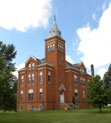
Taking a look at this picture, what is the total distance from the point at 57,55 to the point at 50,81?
22.5 feet

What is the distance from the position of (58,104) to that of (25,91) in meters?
9.18

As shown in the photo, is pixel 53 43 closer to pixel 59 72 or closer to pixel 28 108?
pixel 59 72

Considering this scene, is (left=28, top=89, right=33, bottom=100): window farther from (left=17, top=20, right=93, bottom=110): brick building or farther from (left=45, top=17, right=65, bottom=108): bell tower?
(left=45, top=17, right=65, bottom=108): bell tower

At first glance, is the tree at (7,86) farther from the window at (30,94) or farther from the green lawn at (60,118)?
the window at (30,94)

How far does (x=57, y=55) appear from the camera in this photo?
41.8 metres

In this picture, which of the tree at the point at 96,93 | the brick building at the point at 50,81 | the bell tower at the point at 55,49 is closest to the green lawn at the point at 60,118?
the tree at the point at 96,93

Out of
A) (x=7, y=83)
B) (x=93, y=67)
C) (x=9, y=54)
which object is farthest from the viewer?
(x=93, y=67)

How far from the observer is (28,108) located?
40219mm

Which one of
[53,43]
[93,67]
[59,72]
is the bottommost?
[59,72]

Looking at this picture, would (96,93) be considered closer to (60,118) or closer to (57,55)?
(60,118)

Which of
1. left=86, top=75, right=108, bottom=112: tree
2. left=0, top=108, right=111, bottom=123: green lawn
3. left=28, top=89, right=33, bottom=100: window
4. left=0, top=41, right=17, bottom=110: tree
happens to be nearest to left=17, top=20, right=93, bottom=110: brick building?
left=28, top=89, right=33, bottom=100: window

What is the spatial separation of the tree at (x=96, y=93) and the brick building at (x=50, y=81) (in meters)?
11.4

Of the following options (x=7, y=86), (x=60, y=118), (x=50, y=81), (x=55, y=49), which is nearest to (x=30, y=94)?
(x=50, y=81)

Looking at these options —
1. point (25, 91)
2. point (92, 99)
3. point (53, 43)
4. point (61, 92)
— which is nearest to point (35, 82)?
point (25, 91)
